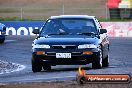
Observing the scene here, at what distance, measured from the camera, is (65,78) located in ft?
51.5

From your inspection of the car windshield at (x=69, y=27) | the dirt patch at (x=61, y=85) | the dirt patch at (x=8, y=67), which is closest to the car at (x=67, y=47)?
the car windshield at (x=69, y=27)

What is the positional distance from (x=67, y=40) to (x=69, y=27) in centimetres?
119

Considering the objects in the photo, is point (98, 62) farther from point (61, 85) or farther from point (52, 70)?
point (61, 85)

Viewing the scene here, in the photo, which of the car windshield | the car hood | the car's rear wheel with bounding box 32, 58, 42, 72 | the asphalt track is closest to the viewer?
the asphalt track

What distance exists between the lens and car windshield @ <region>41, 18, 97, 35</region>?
1945 cm

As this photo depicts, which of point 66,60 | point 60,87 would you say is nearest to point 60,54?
point 66,60

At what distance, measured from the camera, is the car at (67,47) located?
1820cm

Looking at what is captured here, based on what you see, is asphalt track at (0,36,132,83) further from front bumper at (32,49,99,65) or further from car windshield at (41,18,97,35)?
car windshield at (41,18,97,35)

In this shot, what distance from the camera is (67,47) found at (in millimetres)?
18250

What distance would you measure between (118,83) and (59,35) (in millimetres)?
6688

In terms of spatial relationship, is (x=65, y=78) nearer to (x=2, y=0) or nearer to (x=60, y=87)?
(x=60, y=87)

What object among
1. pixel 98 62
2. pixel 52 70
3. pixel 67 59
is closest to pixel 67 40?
pixel 67 59

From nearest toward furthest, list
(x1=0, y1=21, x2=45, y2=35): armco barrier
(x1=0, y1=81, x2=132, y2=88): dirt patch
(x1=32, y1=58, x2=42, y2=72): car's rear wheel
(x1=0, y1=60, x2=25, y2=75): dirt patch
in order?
(x1=0, y1=81, x2=132, y2=88): dirt patch < (x1=32, y1=58, x2=42, y2=72): car's rear wheel < (x1=0, y1=60, x2=25, y2=75): dirt patch < (x1=0, y1=21, x2=45, y2=35): armco barrier

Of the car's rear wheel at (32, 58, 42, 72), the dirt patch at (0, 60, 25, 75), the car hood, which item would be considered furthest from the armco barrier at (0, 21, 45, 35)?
the car's rear wheel at (32, 58, 42, 72)
